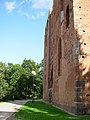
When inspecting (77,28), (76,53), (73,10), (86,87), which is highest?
(73,10)

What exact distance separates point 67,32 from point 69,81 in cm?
367

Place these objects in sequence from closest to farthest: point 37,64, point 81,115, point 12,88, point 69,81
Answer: point 81,115 < point 69,81 < point 12,88 < point 37,64

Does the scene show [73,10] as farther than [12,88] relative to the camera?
No

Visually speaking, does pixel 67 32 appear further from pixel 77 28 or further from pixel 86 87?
pixel 86 87

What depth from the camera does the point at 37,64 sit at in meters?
81.8

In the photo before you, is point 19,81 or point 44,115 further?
point 19,81

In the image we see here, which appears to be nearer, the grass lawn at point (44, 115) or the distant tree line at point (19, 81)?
the grass lawn at point (44, 115)

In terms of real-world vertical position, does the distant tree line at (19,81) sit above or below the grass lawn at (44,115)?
above

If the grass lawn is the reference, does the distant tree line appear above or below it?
above

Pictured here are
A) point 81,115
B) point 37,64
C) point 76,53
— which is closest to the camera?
point 81,115

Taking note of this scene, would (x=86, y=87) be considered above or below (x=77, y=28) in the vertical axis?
below

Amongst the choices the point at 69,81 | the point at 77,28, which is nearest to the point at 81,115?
the point at 69,81

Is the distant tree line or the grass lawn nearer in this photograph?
the grass lawn

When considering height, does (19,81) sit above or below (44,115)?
above
